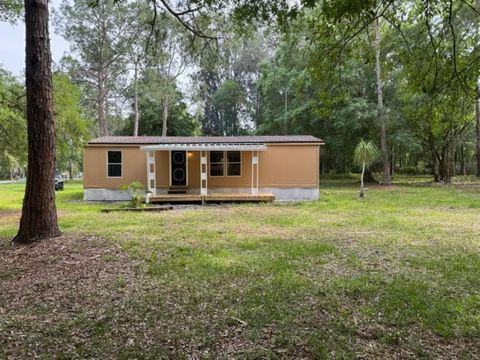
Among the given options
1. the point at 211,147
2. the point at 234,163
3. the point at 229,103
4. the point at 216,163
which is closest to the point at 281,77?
the point at 234,163

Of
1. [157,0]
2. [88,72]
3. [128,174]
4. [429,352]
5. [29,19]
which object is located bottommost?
[429,352]

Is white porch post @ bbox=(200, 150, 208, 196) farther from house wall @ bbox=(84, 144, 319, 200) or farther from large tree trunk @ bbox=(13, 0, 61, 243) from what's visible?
large tree trunk @ bbox=(13, 0, 61, 243)

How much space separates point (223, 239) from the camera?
23.0 feet

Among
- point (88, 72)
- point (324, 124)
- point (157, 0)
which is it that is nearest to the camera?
point (157, 0)

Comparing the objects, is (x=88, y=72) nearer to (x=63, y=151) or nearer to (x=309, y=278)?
(x=63, y=151)

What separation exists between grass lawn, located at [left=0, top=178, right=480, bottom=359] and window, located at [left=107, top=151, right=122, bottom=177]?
7.51m

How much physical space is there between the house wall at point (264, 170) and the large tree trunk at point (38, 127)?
9.03 metres

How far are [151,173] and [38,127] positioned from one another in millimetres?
8347

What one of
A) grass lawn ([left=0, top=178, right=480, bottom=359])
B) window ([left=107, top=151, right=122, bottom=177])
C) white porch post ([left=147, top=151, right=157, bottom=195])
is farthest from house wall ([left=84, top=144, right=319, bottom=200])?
grass lawn ([left=0, top=178, right=480, bottom=359])

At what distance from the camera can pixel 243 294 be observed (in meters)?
4.02

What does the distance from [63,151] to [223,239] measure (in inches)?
394

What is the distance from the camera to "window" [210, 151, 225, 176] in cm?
1540

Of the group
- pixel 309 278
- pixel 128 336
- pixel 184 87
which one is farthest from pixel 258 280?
pixel 184 87

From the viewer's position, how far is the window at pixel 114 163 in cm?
1513
